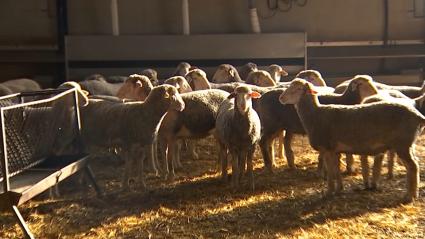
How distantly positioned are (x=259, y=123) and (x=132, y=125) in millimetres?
1607

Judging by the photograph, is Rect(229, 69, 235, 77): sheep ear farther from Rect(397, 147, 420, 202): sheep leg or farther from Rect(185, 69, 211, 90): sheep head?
Rect(397, 147, 420, 202): sheep leg

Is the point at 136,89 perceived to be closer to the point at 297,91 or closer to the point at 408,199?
the point at 297,91

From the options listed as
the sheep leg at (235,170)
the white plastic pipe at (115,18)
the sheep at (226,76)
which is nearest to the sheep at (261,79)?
the sheep at (226,76)

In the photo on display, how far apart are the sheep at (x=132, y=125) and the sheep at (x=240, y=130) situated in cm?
64

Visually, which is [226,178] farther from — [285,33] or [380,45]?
[380,45]

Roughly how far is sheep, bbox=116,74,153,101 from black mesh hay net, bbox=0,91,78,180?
4.55 feet

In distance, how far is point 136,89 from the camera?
8039 mm

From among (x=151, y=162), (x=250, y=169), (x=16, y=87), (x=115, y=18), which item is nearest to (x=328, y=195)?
(x=250, y=169)

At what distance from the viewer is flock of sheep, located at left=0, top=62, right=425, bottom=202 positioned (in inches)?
223

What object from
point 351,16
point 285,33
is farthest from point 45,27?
point 351,16

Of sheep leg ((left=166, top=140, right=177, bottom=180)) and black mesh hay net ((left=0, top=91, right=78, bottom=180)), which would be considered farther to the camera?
sheep leg ((left=166, top=140, right=177, bottom=180))

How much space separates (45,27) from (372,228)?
11466 millimetres

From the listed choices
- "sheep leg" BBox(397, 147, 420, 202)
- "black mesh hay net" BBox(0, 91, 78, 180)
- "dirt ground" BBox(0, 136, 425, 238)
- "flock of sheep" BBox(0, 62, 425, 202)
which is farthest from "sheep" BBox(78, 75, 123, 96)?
"sheep leg" BBox(397, 147, 420, 202)

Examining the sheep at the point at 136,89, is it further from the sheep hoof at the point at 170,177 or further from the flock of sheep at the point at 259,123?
the sheep hoof at the point at 170,177
